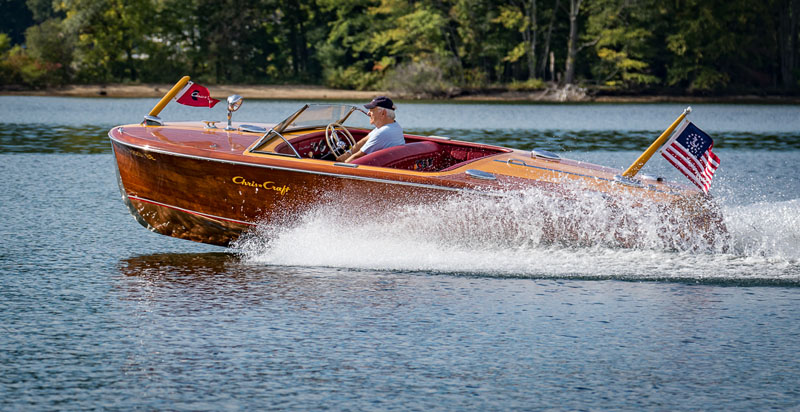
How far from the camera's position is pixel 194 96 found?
11219 millimetres

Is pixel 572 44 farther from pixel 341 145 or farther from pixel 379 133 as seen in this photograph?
pixel 379 133

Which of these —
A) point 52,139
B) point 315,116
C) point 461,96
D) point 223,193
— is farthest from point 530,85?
point 223,193

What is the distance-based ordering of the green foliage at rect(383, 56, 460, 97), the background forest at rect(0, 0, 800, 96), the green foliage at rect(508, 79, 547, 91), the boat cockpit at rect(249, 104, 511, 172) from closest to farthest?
→ 1. the boat cockpit at rect(249, 104, 511, 172)
2. the green foliage at rect(383, 56, 460, 97)
3. the background forest at rect(0, 0, 800, 96)
4. the green foliage at rect(508, 79, 547, 91)

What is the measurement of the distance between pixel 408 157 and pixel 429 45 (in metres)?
52.6

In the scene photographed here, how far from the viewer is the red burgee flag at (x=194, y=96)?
1106cm

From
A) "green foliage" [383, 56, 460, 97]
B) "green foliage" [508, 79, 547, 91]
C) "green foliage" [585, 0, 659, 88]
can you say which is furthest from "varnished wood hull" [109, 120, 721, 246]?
"green foliage" [508, 79, 547, 91]

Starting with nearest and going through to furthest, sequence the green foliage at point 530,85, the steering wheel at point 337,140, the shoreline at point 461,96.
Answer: the steering wheel at point 337,140 → the shoreline at point 461,96 → the green foliage at point 530,85

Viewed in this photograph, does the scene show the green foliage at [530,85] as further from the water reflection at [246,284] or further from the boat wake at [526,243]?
the water reflection at [246,284]

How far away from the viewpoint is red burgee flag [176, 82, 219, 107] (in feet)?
36.3

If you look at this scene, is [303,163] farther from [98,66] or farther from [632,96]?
[98,66]

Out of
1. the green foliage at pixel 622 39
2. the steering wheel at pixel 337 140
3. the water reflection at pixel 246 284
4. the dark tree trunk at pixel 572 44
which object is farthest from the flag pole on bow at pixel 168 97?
the dark tree trunk at pixel 572 44

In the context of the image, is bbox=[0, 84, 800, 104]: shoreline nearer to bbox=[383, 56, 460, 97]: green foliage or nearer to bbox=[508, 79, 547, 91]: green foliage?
bbox=[508, 79, 547, 91]: green foliage

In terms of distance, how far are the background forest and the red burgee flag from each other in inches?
1823

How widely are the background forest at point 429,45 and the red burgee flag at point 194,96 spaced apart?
152 ft
